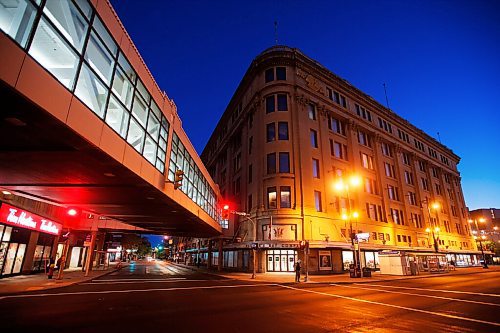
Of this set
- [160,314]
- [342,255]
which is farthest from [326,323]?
[342,255]

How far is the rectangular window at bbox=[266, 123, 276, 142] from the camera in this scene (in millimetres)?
37438

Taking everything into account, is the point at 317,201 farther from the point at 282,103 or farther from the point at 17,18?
the point at 17,18

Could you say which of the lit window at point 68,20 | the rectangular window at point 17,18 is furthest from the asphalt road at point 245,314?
the lit window at point 68,20

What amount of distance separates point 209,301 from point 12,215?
17.3m

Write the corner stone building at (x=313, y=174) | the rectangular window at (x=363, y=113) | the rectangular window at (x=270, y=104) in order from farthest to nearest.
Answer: the rectangular window at (x=363, y=113) → the rectangular window at (x=270, y=104) → the corner stone building at (x=313, y=174)

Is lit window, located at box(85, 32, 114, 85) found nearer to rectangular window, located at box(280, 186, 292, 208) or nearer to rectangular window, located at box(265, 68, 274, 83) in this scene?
rectangular window, located at box(280, 186, 292, 208)

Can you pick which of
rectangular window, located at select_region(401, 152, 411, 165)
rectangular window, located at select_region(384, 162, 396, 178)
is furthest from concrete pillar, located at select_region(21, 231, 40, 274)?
rectangular window, located at select_region(401, 152, 411, 165)

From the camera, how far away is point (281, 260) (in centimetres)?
3300

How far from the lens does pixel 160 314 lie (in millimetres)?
9484

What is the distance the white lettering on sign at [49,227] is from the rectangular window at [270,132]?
2713 cm

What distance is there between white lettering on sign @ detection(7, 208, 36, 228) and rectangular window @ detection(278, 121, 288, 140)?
93.7ft

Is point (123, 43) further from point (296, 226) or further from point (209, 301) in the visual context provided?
point (296, 226)

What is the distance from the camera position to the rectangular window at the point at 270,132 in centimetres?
3744

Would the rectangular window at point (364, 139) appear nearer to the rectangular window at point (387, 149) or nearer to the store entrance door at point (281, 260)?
the rectangular window at point (387, 149)
